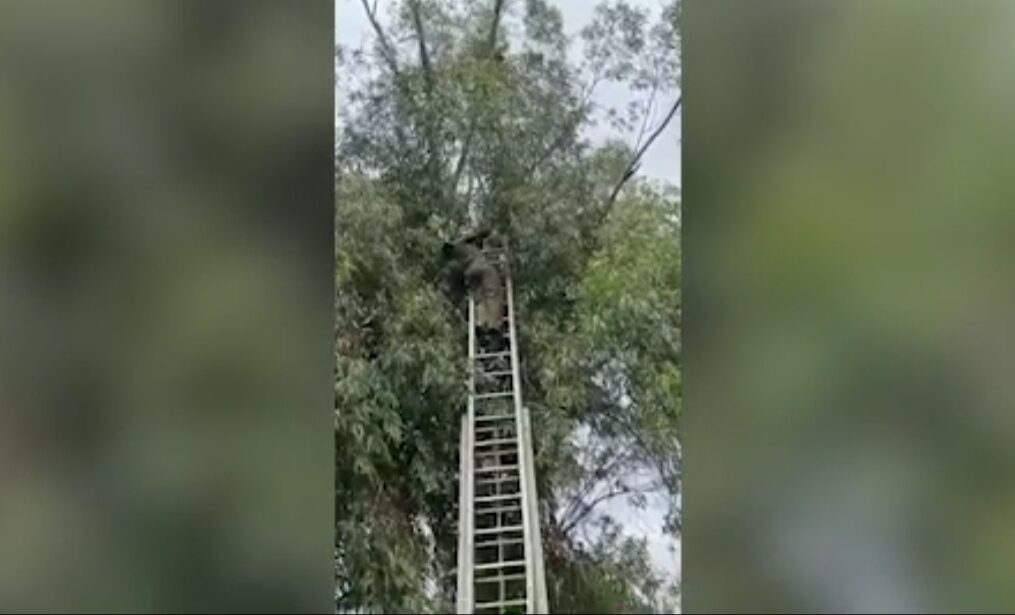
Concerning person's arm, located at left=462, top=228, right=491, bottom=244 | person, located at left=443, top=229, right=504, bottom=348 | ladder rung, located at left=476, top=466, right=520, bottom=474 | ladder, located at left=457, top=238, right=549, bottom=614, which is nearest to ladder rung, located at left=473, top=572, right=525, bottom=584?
ladder, located at left=457, top=238, right=549, bottom=614

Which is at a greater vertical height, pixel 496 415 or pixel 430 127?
pixel 430 127

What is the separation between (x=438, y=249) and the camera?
3.75ft

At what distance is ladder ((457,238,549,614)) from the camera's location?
111 centimetres

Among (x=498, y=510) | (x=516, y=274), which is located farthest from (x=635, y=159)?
(x=498, y=510)
